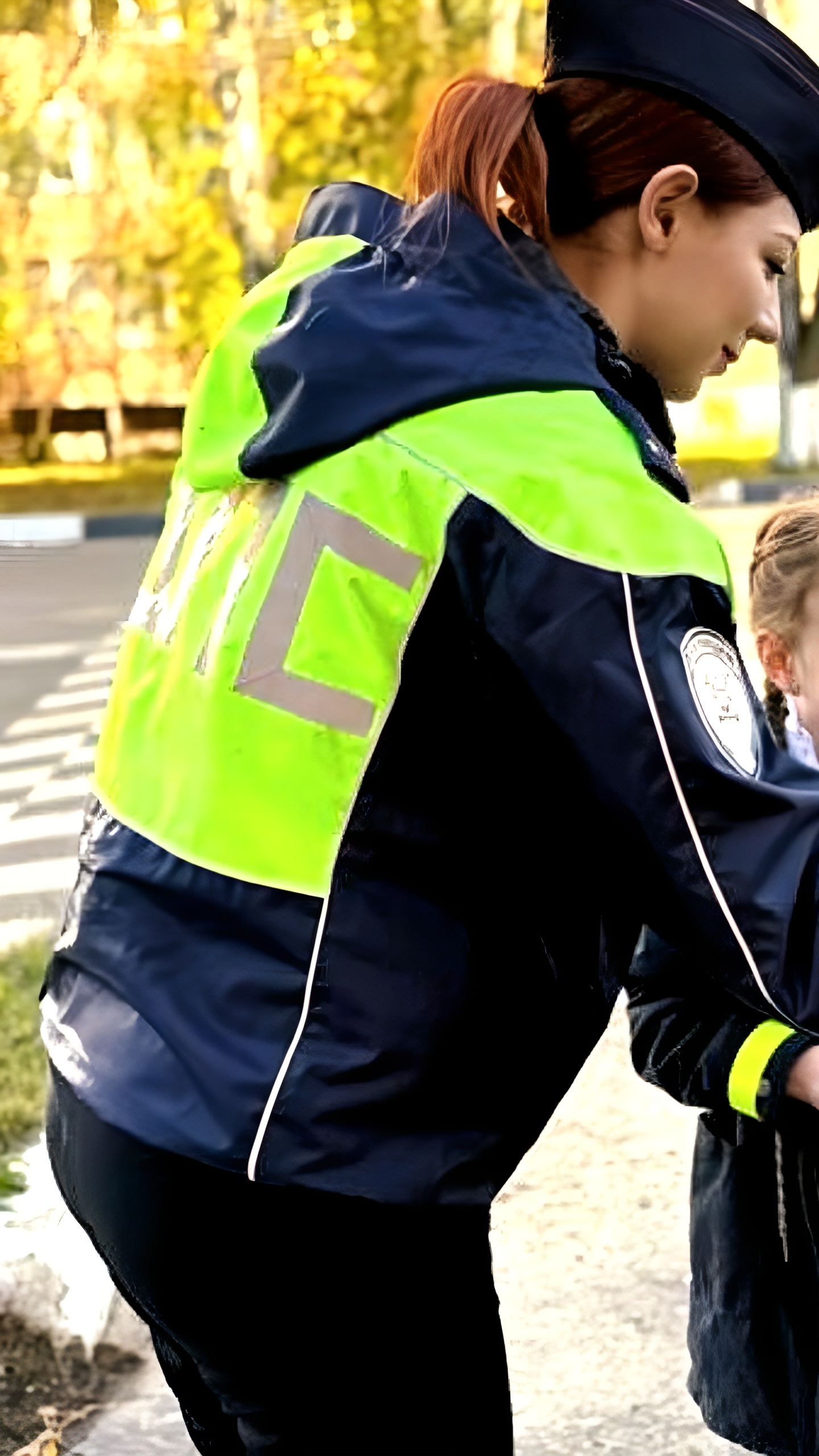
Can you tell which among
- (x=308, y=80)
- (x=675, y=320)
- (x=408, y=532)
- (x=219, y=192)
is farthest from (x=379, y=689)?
(x=219, y=192)

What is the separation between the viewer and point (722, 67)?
1.36 metres

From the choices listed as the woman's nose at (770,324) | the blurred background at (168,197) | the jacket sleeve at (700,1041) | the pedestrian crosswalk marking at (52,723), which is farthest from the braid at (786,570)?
the blurred background at (168,197)

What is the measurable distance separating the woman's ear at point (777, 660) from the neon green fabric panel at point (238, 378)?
80 cm

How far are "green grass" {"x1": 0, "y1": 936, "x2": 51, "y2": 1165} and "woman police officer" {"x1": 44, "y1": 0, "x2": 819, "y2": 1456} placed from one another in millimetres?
1915

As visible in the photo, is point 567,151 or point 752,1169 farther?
point 752,1169

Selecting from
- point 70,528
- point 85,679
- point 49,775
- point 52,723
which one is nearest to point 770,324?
point 49,775

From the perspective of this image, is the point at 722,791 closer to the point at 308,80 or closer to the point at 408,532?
the point at 408,532

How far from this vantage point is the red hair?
4.41ft

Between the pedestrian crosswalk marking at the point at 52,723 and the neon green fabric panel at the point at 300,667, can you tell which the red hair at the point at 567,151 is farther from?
→ the pedestrian crosswalk marking at the point at 52,723

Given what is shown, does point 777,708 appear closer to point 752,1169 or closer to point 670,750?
point 752,1169

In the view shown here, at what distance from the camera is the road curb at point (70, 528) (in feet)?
45.9

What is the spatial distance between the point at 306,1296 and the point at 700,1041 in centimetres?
51

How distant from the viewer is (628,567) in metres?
1.20

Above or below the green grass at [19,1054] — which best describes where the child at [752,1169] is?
above
